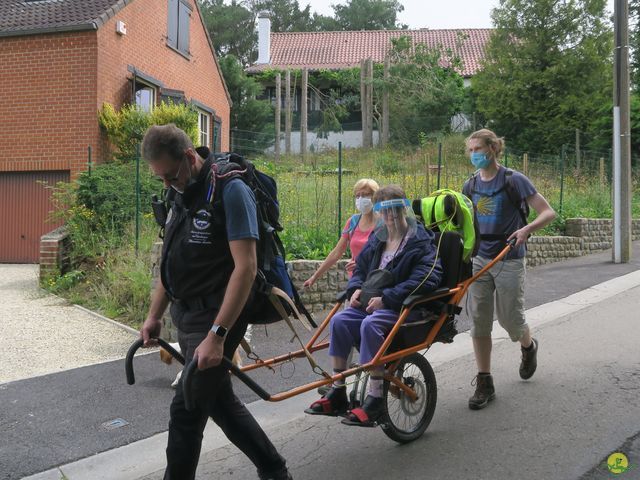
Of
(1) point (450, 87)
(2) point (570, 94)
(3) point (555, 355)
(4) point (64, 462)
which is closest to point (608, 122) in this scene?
(2) point (570, 94)

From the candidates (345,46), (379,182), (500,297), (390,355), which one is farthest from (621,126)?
(345,46)

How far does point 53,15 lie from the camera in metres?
14.7

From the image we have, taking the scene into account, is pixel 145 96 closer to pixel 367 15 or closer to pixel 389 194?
pixel 389 194

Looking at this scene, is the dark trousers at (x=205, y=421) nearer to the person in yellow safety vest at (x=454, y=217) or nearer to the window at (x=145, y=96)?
the person in yellow safety vest at (x=454, y=217)

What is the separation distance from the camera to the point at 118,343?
291 inches

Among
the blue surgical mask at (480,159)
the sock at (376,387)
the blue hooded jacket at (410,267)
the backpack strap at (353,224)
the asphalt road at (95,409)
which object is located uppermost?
the blue surgical mask at (480,159)

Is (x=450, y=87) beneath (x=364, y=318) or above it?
above

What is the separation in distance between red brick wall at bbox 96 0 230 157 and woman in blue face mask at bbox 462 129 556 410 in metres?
11.0

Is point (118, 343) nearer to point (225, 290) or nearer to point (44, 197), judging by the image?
point (225, 290)

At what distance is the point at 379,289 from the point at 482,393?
1.38 meters

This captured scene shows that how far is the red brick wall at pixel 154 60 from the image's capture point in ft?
47.5

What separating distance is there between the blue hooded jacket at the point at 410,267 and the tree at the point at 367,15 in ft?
182

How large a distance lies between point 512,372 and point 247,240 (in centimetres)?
369

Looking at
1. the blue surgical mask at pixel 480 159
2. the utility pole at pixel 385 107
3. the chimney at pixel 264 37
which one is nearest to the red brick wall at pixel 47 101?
the blue surgical mask at pixel 480 159
